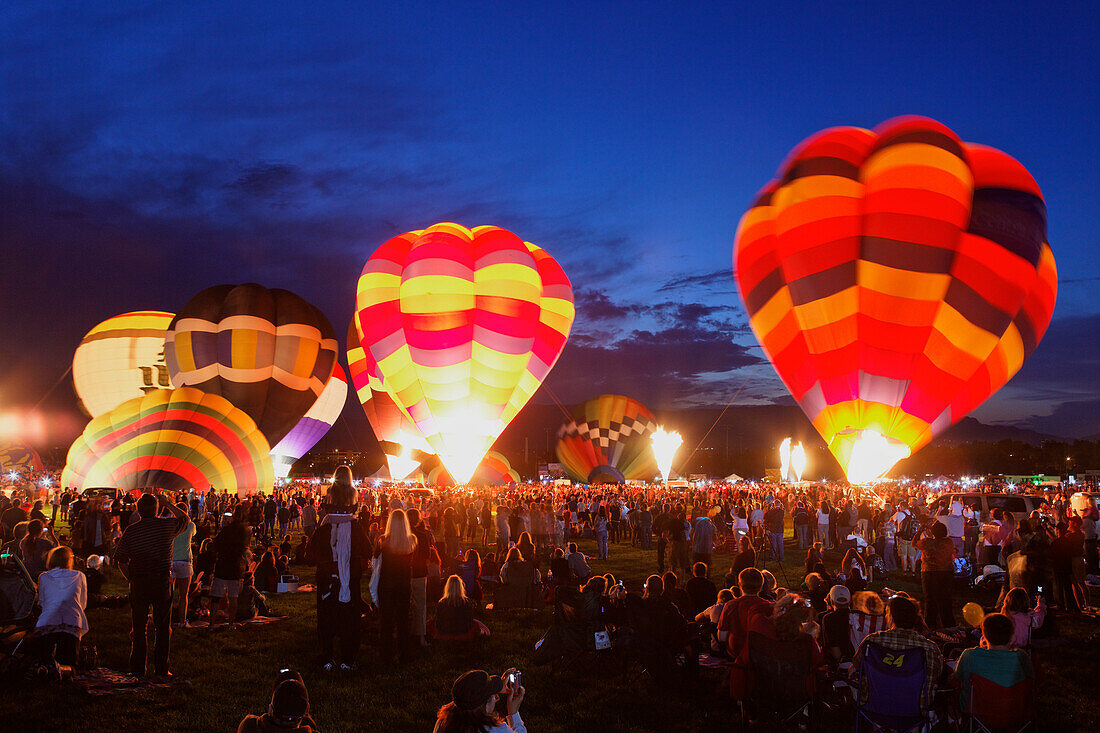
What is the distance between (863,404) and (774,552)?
10.9ft

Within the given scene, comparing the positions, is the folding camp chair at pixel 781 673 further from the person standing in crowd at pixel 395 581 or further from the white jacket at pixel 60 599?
the white jacket at pixel 60 599

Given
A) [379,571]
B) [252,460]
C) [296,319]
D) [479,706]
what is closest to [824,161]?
[379,571]

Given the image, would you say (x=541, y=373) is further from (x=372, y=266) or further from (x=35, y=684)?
(x=35, y=684)

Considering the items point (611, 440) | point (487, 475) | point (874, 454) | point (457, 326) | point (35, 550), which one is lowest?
point (35, 550)

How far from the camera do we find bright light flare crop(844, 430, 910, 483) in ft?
47.0

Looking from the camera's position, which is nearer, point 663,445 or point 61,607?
point 61,607

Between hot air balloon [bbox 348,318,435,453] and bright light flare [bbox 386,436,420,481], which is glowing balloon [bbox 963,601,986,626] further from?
bright light flare [bbox 386,436,420,481]

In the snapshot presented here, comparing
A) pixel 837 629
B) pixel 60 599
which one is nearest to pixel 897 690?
pixel 837 629

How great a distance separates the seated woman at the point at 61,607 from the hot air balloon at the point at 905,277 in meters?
12.7

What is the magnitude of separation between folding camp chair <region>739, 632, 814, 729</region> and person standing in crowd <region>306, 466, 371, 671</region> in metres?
3.34

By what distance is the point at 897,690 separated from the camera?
4.19 m

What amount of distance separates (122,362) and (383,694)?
2596 cm

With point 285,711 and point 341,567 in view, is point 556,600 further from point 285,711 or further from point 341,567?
point 285,711

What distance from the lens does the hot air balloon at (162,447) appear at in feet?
54.5
